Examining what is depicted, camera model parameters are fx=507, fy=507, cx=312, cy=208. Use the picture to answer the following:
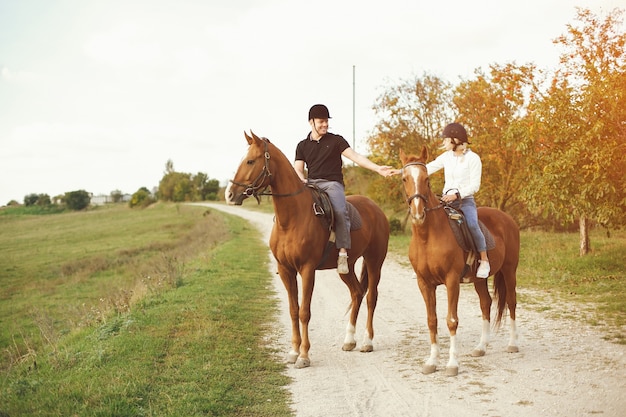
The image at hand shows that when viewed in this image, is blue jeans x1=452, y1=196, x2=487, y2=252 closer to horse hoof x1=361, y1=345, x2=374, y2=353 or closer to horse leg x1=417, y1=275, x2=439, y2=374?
horse leg x1=417, y1=275, x2=439, y2=374

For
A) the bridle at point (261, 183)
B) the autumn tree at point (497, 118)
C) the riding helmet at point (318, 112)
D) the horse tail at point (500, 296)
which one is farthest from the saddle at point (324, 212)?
the autumn tree at point (497, 118)

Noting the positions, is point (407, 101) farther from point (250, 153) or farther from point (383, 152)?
point (250, 153)

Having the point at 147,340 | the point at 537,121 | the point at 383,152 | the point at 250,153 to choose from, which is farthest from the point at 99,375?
the point at 383,152

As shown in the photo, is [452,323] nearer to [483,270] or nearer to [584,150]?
[483,270]

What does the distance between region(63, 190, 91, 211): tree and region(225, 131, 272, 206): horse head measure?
3126 inches

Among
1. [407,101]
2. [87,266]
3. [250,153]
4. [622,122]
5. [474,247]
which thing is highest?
[407,101]

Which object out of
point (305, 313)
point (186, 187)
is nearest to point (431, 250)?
point (305, 313)

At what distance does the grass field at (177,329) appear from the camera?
5816 mm

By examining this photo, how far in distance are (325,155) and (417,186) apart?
6.25ft

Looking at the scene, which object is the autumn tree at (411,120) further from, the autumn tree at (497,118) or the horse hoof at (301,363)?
the horse hoof at (301,363)

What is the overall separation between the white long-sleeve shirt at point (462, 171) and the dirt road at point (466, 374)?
2351mm

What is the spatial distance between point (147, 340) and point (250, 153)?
369cm

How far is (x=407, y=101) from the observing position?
23781 millimetres

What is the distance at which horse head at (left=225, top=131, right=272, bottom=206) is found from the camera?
21.6ft
